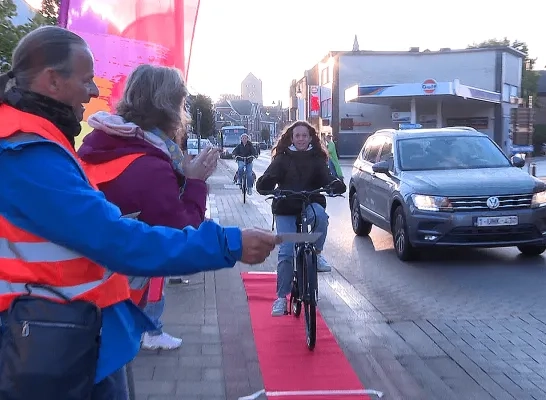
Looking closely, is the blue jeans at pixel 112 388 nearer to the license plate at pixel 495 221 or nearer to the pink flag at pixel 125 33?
the pink flag at pixel 125 33

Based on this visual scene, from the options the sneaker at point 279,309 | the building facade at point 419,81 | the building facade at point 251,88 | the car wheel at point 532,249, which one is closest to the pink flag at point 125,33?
the sneaker at point 279,309

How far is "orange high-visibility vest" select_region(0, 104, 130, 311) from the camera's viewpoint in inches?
72.3

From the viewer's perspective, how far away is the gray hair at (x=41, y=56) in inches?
77.7

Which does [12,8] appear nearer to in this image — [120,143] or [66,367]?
[120,143]

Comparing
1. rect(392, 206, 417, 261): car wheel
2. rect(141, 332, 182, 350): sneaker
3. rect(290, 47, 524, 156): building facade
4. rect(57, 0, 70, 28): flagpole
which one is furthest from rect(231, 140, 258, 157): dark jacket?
rect(290, 47, 524, 156): building facade

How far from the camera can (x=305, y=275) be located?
19.0ft

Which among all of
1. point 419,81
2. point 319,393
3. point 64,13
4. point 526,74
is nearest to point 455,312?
point 319,393

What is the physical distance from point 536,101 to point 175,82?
3003 inches

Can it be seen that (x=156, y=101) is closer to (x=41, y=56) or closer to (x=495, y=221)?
(x=41, y=56)

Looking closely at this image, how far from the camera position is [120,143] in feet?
9.40

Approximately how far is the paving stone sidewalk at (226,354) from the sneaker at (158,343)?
7 centimetres

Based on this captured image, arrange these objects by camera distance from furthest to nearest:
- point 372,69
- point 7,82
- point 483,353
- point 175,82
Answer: point 372,69
point 483,353
point 175,82
point 7,82

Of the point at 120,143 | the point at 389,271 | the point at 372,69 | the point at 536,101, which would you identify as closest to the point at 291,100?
the point at 536,101

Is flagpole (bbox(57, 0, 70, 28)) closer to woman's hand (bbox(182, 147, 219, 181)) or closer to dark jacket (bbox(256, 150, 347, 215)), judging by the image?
dark jacket (bbox(256, 150, 347, 215))
